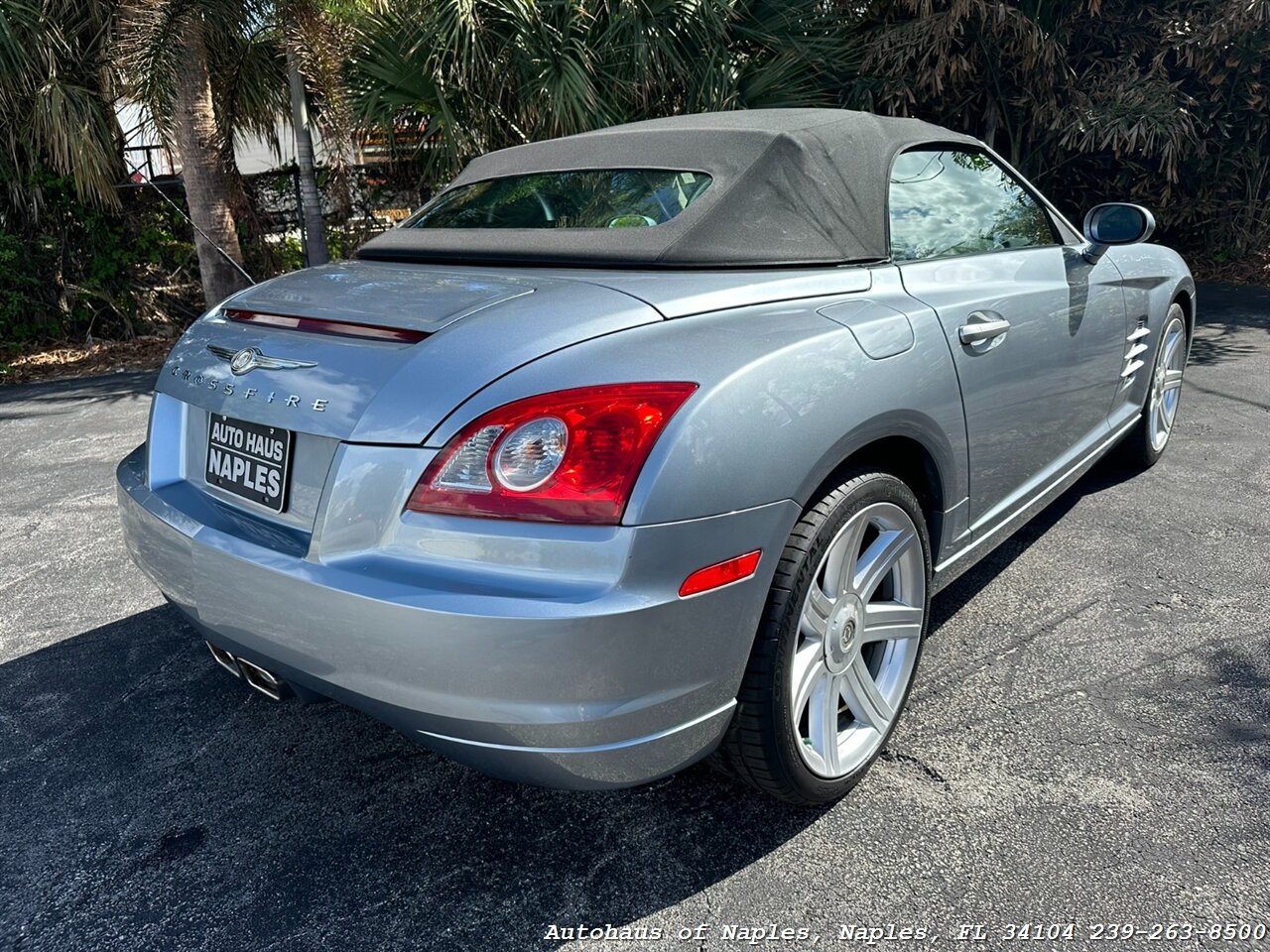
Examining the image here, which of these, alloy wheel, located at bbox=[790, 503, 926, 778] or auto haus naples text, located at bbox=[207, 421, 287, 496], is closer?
auto haus naples text, located at bbox=[207, 421, 287, 496]

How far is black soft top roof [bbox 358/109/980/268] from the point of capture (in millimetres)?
2404

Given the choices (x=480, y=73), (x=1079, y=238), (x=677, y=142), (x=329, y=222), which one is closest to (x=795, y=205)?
(x=677, y=142)

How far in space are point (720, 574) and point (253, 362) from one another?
112 cm

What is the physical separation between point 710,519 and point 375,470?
24.7 inches

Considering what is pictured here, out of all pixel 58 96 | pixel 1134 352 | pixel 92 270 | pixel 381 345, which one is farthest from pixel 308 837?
pixel 92 270

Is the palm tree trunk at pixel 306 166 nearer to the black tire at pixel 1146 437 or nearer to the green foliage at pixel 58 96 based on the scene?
the green foliage at pixel 58 96

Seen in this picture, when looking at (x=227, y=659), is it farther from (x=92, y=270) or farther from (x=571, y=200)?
(x=92, y=270)

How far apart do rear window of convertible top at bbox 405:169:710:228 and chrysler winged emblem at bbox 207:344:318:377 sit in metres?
0.98

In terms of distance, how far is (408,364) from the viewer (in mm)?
1842

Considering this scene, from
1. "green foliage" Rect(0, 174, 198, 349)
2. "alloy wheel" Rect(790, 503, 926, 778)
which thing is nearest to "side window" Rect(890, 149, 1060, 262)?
"alloy wheel" Rect(790, 503, 926, 778)

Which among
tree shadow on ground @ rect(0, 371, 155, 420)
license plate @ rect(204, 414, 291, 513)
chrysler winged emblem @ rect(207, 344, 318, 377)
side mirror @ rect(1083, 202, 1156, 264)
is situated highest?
side mirror @ rect(1083, 202, 1156, 264)

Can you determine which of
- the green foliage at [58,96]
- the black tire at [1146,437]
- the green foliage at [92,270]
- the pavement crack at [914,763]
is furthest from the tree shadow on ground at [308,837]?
the green foliage at [92,270]

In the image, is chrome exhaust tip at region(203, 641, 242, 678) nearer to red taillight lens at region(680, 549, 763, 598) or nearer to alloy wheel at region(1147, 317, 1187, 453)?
red taillight lens at region(680, 549, 763, 598)

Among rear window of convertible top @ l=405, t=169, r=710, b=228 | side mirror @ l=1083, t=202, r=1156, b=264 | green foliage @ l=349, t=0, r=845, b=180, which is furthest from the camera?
green foliage @ l=349, t=0, r=845, b=180
